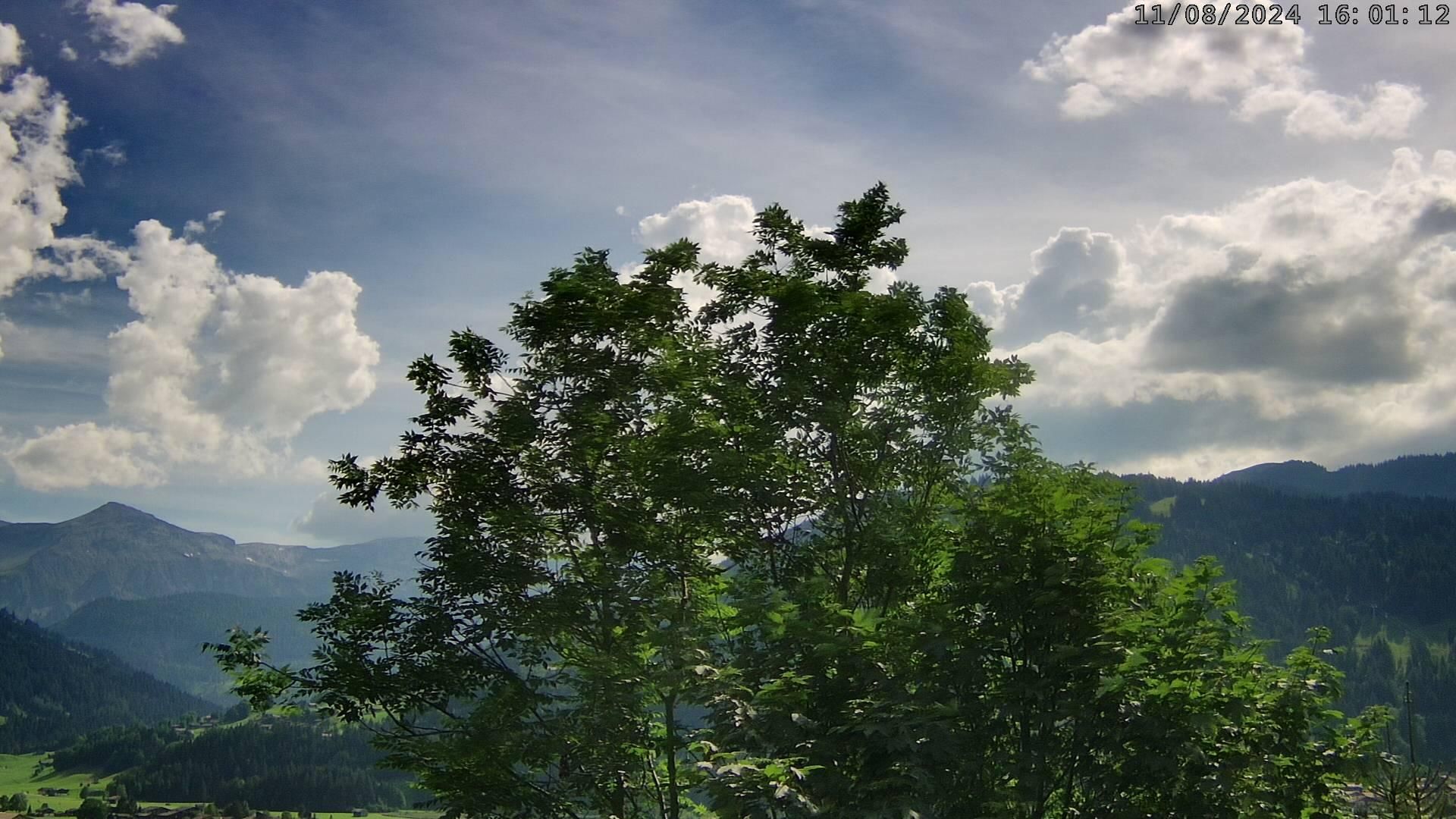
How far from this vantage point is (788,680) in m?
14.2

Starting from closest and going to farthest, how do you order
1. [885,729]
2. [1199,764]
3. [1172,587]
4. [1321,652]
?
[885,729], [1199,764], [1172,587], [1321,652]

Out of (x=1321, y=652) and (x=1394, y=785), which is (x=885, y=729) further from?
(x=1321, y=652)

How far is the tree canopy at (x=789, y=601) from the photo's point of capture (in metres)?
14.3

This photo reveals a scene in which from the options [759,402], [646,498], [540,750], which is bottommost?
[540,750]

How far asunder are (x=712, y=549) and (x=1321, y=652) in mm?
12104

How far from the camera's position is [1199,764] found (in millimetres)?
13930

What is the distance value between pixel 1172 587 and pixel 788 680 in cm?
694

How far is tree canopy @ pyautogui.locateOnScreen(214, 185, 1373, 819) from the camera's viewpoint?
14.3 metres

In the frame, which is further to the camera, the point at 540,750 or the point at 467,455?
the point at 467,455

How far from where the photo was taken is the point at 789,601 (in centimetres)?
1634

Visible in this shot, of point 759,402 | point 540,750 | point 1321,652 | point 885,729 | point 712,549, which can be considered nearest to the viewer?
point 885,729

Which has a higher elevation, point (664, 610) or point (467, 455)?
point (467, 455)

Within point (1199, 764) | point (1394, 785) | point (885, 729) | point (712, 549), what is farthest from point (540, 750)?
point (1394, 785)

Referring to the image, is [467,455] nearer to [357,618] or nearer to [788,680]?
[357,618]
